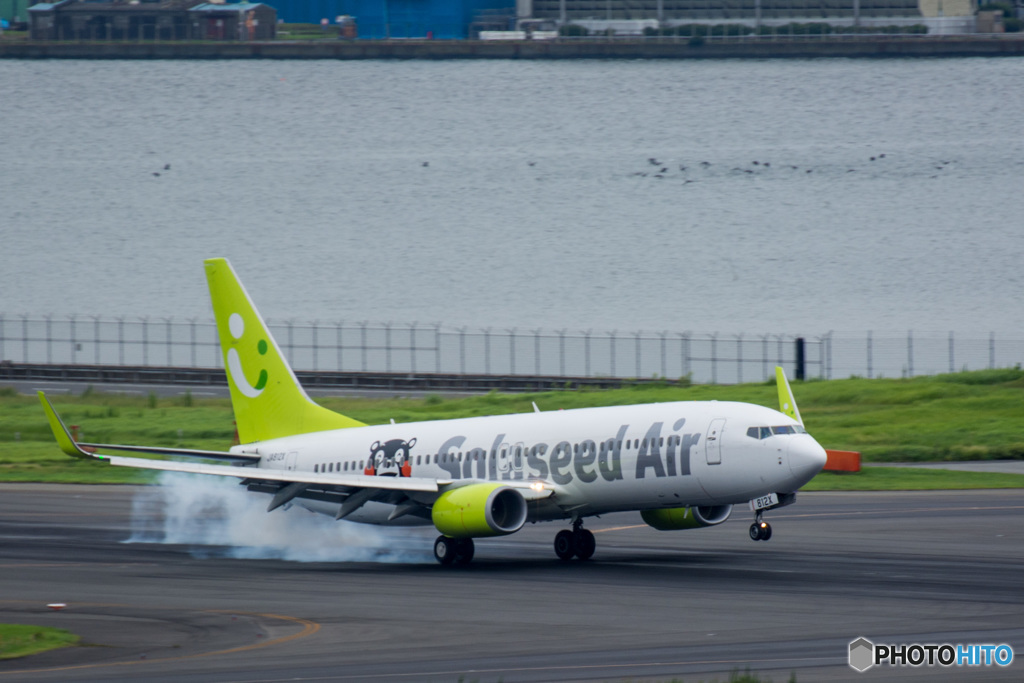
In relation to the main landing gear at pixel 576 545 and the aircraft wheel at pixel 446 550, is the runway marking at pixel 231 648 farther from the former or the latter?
the main landing gear at pixel 576 545

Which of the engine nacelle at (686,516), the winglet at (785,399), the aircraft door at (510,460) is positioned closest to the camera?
the winglet at (785,399)

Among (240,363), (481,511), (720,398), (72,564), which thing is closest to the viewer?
(481,511)

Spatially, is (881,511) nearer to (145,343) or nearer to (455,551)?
(455,551)

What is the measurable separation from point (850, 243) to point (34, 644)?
13734 centimetres

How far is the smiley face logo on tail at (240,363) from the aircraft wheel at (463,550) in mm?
10356

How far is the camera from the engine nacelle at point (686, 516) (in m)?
37.3

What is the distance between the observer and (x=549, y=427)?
1503 inches

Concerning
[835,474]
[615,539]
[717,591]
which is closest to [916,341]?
[835,474]

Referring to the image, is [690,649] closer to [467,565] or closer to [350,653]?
[350,653]

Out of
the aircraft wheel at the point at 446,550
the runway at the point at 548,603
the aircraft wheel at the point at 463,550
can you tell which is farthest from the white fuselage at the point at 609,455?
the runway at the point at 548,603

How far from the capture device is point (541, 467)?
37.7m

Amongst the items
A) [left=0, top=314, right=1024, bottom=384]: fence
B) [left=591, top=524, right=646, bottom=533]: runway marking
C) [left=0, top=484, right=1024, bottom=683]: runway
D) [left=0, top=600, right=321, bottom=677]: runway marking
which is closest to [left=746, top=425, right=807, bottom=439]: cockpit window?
[left=0, top=484, right=1024, bottom=683]: runway

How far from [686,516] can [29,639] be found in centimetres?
1786

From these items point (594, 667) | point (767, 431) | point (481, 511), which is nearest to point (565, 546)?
point (481, 511)
